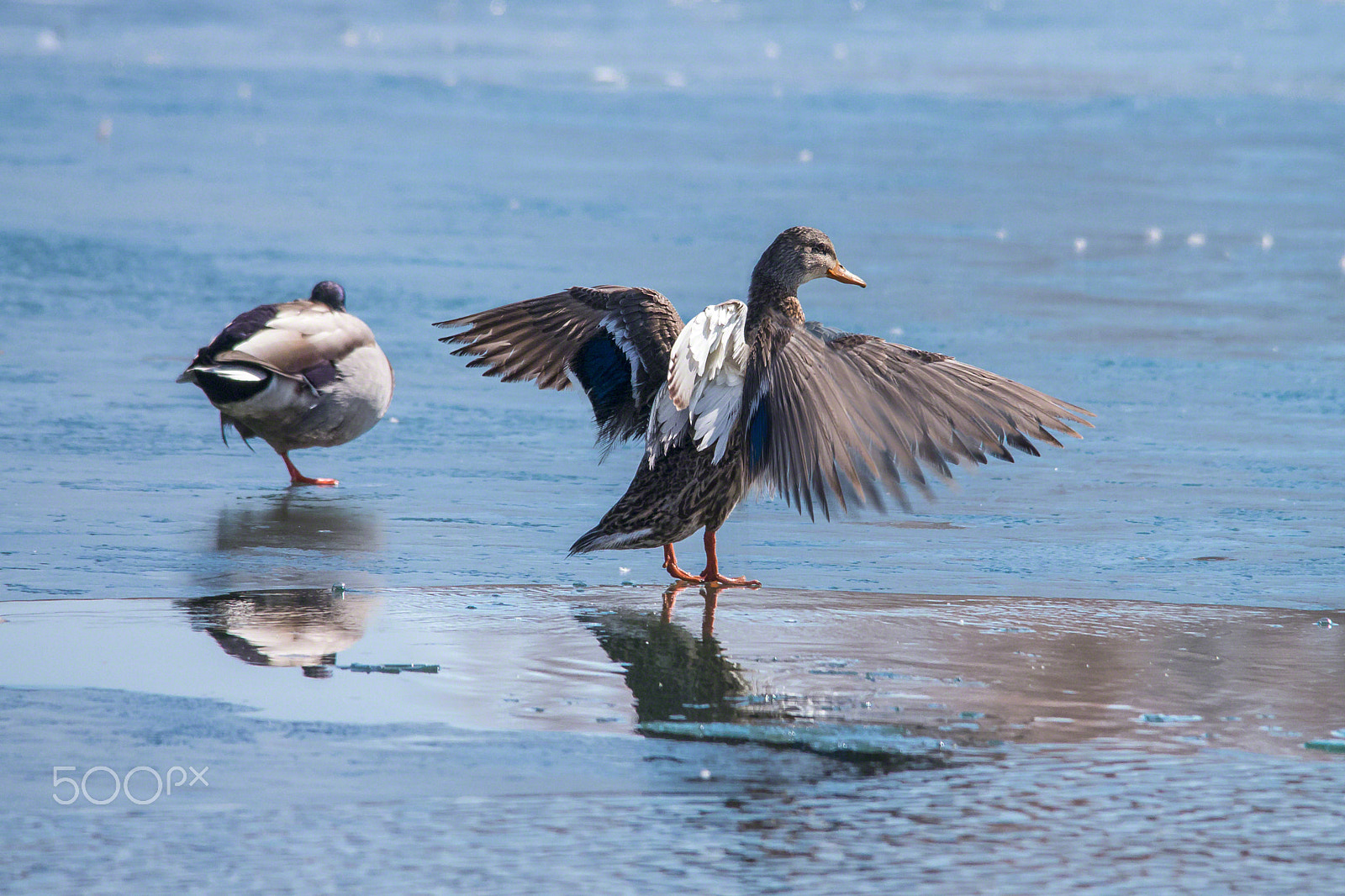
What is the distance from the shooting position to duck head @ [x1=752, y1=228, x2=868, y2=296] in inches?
218

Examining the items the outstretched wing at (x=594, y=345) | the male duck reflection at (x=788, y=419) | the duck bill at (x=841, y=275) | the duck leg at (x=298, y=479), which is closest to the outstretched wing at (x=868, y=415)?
the male duck reflection at (x=788, y=419)

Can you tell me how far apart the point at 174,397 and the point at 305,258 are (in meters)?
2.84

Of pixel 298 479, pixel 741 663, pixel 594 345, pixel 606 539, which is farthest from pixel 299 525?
pixel 741 663

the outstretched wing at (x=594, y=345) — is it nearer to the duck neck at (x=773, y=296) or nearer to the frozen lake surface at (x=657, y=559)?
the duck neck at (x=773, y=296)

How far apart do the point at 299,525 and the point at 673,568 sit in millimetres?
1307

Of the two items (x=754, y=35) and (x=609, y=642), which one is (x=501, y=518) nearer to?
(x=609, y=642)

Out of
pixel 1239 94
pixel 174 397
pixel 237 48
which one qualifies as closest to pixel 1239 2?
pixel 1239 94

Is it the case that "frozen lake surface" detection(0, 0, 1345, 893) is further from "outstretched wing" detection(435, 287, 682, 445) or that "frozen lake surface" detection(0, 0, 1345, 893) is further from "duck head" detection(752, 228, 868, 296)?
"duck head" detection(752, 228, 868, 296)

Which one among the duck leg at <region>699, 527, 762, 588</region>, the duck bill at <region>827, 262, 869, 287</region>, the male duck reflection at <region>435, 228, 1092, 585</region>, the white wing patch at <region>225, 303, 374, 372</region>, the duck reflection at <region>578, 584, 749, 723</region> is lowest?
the duck reflection at <region>578, 584, 749, 723</region>

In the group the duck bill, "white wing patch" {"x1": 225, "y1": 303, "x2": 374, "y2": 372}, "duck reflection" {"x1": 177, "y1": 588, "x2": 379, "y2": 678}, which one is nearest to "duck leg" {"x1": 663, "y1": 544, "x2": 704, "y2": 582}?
"duck reflection" {"x1": 177, "y1": 588, "x2": 379, "y2": 678}

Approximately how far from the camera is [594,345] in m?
5.57

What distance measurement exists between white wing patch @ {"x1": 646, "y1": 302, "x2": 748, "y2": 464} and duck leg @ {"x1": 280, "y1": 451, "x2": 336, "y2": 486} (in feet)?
6.39

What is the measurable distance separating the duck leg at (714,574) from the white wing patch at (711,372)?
41cm

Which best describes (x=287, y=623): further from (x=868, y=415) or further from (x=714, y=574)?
(x=868, y=415)
